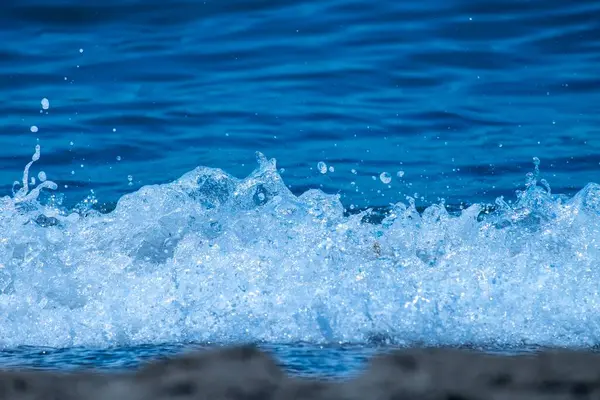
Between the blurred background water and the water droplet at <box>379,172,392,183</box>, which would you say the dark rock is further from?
the water droplet at <box>379,172,392,183</box>

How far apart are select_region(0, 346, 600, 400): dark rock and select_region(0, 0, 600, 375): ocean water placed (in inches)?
55.0

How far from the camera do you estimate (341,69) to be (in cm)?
759

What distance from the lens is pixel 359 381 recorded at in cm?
153

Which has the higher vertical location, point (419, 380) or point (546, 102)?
point (546, 102)

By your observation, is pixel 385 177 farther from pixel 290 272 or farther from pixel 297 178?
pixel 290 272

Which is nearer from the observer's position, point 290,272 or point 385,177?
point 290,272

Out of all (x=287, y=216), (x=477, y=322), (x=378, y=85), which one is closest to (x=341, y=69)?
(x=378, y=85)

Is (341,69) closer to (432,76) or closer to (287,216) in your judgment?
(432,76)

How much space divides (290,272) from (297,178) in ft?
7.79

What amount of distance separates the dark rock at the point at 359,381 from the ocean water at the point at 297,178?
1397mm

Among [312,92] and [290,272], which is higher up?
[312,92]

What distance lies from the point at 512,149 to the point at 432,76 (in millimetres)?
1268

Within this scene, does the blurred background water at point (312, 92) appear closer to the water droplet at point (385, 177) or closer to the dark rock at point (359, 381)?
the water droplet at point (385, 177)

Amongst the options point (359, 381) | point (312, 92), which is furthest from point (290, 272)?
point (312, 92)
